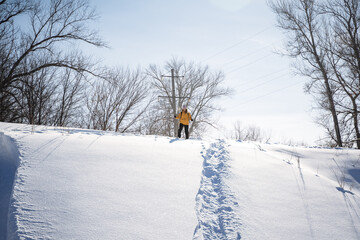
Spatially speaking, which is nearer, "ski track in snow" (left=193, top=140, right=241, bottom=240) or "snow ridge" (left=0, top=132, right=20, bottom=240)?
"snow ridge" (left=0, top=132, right=20, bottom=240)

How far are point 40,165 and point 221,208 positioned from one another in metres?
2.62

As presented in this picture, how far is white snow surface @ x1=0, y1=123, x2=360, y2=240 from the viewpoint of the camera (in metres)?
2.05

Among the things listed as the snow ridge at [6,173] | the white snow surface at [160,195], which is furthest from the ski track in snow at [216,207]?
the snow ridge at [6,173]

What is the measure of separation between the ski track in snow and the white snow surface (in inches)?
0.5

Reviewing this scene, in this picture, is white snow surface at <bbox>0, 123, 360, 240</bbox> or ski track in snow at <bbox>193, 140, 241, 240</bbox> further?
ski track in snow at <bbox>193, 140, 241, 240</bbox>

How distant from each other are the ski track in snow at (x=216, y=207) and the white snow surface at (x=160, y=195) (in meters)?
0.01

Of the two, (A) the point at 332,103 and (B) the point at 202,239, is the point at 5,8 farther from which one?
(A) the point at 332,103

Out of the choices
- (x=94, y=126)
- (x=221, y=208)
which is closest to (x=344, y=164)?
(x=221, y=208)

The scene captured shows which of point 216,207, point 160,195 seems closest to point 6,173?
point 160,195

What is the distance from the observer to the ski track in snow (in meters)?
2.22

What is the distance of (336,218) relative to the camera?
2.52 metres

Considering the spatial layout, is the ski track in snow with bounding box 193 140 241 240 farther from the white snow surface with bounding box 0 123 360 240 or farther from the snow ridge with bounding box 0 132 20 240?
the snow ridge with bounding box 0 132 20 240

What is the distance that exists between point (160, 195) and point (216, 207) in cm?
77

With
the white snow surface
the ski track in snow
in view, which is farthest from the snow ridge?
the ski track in snow
